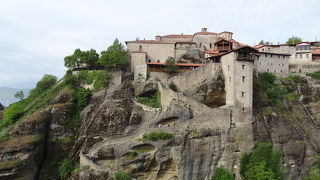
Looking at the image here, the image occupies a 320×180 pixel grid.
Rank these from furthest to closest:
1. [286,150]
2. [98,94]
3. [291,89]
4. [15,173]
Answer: [291,89] → [98,94] → [286,150] → [15,173]

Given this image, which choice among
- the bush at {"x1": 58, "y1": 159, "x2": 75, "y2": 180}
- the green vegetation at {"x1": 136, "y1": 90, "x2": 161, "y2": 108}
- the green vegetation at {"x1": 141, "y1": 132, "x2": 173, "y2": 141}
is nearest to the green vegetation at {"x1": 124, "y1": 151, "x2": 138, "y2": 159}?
the green vegetation at {"x1": 141, "y1": 132, "x2": 173, "y2": 141}

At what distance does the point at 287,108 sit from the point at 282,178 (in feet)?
40.2

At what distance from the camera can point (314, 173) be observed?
40.1 meters

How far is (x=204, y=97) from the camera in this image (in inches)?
1704

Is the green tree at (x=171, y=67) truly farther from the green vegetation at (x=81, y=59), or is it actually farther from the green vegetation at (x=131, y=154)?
the green vegetation at (x=131, y=154)

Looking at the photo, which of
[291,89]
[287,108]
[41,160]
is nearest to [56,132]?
[41,160]

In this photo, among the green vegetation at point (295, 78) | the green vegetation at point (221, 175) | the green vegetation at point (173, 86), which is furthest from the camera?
the green vegetation at point (295, 78)

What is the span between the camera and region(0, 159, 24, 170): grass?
37612mm

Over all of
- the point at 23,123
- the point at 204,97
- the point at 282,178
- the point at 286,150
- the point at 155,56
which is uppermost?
the point at 155,56

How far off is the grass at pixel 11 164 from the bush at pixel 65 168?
16.1 feet

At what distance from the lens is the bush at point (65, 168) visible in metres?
40.3

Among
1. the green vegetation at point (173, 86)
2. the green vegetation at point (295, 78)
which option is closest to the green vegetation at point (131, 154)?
the green vegetation at point (173, 86)

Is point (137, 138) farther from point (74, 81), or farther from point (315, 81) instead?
point (315, 81)

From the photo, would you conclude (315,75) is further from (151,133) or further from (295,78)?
(151,133)
